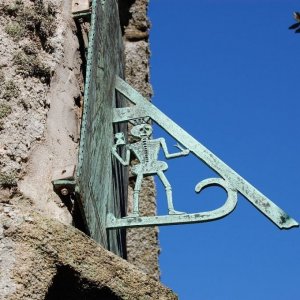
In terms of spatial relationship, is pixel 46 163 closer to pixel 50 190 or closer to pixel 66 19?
pixel 50 190

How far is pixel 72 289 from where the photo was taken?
9.39 feet

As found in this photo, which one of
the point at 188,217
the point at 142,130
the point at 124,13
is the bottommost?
the point at 188,217

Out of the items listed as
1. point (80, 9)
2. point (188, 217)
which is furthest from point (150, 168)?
point (80, 9)

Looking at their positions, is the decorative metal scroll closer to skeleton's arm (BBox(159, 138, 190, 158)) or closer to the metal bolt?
skeleton's arm (BBox(159, 138, 190, 158))

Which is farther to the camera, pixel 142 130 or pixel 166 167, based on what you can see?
pixel 142 130

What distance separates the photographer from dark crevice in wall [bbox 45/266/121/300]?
2791mm

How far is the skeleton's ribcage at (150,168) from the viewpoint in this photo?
11.6 feet

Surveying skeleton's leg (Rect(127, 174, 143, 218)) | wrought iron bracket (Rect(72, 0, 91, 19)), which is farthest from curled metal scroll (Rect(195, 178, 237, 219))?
wrought iron bracket (Rect(72, 0, 91, 19))

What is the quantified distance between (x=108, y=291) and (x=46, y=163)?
0.59 meters

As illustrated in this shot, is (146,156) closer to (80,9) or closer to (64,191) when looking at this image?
(64,191)

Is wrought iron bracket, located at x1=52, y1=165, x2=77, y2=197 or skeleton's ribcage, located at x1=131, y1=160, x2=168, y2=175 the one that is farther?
skeleton's ribcage, located at x1=131, y1=160, x2=168, y2=175

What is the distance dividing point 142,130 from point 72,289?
1.08 metres

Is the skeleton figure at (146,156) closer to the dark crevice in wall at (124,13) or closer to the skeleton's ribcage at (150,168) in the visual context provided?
the skeleton's ribcage at (150,168)

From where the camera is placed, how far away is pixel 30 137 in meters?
3.13
